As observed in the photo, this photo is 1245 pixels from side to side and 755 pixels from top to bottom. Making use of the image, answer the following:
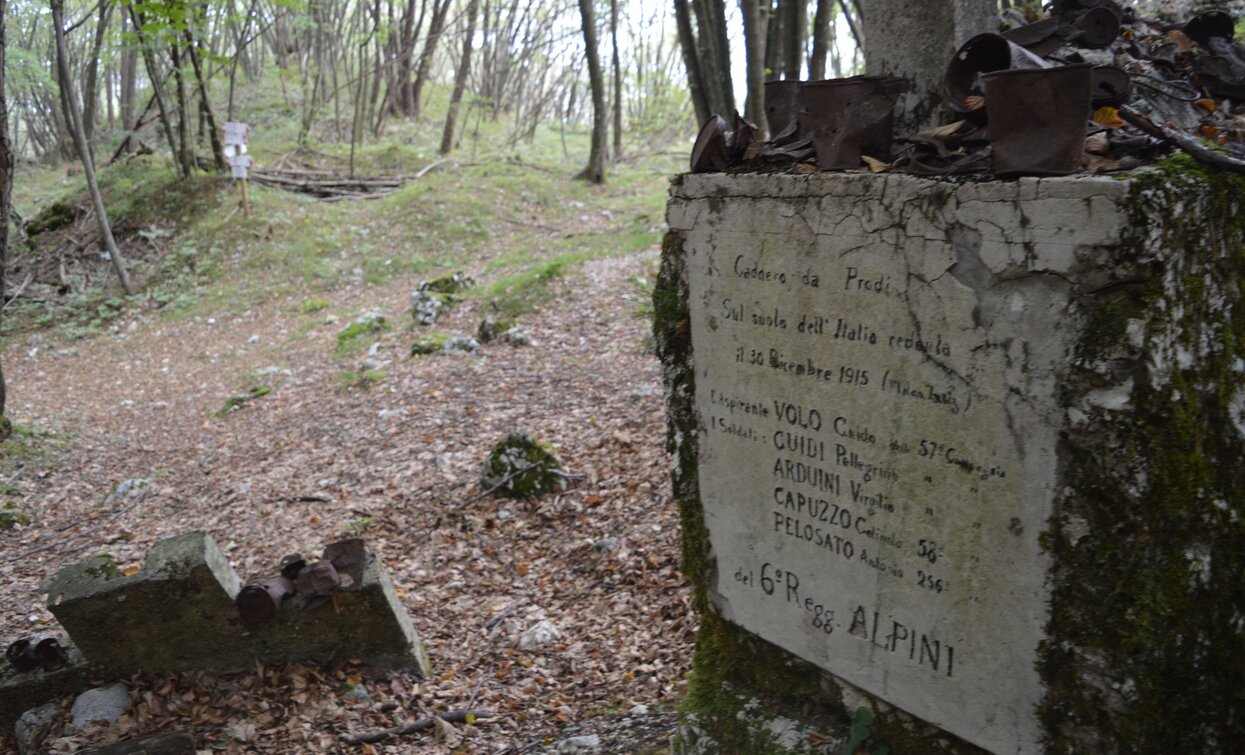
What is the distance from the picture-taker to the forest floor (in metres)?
4.05

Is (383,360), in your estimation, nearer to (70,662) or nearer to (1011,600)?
(70,662)

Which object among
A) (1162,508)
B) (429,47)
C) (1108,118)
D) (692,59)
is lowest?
(1162,508)

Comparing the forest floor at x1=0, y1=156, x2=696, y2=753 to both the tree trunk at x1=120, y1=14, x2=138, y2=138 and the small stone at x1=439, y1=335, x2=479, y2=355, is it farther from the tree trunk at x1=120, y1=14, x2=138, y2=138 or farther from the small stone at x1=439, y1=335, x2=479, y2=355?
the tree trunk at x1=120, y1=14, x2=138, y2=138

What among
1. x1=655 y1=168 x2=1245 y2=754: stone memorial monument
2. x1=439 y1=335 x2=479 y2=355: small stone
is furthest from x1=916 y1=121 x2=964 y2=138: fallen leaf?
x1=439 y1=335 x2=479 y2=355: small stone

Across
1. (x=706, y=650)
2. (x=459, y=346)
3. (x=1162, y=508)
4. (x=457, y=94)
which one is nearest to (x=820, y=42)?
(x=459, y=346)

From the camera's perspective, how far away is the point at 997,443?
2152mm

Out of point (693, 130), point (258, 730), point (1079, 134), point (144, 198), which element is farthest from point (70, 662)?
point (693, 130)

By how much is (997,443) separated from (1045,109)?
0.80 meters

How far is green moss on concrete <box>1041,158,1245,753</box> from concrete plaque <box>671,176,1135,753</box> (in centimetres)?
8

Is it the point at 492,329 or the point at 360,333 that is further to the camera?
the point at 360,333

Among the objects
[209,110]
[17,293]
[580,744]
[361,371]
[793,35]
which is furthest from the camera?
[209,110]

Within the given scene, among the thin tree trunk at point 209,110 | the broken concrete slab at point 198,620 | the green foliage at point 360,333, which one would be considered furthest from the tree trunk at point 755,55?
the thin tree trunk at point 209,110

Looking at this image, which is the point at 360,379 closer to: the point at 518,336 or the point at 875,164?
the point at 518,336

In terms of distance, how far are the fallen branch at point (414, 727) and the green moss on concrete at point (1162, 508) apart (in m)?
2.62
